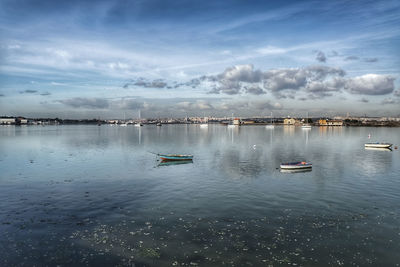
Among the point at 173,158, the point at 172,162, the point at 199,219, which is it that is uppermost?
the point at 173,158

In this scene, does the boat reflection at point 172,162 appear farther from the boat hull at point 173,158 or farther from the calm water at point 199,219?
the calm water at point 199,219

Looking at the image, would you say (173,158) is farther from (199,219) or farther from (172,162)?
(199,219)

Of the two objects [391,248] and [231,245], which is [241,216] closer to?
[231,245]

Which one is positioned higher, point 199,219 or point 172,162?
point 172,162

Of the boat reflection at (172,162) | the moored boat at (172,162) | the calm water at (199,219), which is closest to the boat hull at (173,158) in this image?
the moored boat at (172,162)

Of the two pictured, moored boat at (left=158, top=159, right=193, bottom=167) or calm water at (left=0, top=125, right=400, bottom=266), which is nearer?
calm water at (left=0, top=125, right=400, bottom=266)

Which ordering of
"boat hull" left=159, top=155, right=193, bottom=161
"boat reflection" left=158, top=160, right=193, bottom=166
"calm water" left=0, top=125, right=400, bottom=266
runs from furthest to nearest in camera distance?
1. "boat hull" left=159, top=155, right=193, bottom=161
2. "boat reflection" left=158, top=160, right=193, bottom=166
3. "calm water" left=0, top=125, right=400, bottom=266

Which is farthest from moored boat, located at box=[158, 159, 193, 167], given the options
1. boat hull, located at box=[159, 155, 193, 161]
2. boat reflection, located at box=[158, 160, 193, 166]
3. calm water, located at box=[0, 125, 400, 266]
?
calm water, located at box=[0, 125, 400, 266]

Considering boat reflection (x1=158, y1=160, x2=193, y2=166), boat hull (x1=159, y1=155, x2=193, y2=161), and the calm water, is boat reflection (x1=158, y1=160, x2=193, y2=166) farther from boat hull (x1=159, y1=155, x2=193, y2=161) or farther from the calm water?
the calm water

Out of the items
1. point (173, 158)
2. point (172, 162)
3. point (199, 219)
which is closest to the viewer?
point (199, 219)

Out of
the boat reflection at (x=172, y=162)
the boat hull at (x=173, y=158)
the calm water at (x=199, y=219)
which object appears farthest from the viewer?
the boat hull at (x=173, y=158)

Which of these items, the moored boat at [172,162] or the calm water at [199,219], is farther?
the moored boat at [172,162]

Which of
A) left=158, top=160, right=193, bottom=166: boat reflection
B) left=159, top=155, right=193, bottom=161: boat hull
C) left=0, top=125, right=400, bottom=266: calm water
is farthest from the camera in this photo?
left=159, top=155, right=193, bottom=161: boat hull

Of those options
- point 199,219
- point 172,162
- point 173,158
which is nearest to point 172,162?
point 172,162
